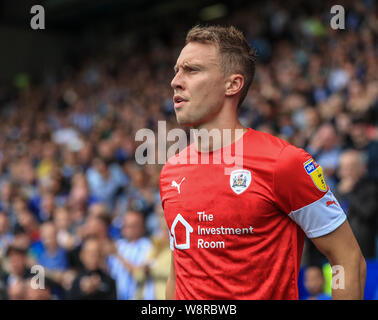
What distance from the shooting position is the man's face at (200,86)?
2.12m

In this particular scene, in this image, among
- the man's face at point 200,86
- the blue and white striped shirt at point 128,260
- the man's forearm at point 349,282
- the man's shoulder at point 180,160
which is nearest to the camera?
the man's forearm at point 349,282

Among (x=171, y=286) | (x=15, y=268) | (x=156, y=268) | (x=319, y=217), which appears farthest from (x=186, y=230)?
(x=15, y=268)

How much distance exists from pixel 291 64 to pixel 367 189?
5566 mm

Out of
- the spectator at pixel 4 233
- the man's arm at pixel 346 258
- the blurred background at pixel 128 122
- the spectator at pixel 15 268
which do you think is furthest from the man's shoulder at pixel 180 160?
the spectator at pixel 4 233

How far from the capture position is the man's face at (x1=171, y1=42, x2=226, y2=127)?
2125 millimetres

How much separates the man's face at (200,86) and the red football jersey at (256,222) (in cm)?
25

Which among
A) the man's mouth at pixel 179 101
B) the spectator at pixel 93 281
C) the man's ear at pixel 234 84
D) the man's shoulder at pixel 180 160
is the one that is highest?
the man's ear at pixel 234 84

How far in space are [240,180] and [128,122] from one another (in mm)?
8931

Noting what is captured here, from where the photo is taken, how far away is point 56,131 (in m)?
12.4

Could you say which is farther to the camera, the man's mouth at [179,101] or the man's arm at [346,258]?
the man's mouth at [179,101]

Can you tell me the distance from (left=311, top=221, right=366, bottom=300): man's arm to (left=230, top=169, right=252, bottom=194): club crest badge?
1.19ft

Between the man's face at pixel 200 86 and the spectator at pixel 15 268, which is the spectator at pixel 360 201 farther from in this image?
the spectator at pixel 15 268
